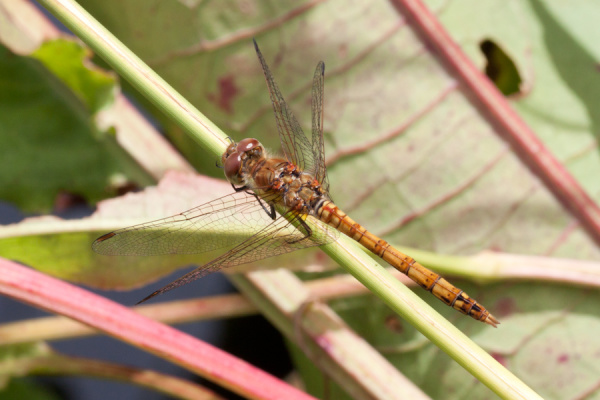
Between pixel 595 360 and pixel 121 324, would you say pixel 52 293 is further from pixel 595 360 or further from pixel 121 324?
pixel 595 360

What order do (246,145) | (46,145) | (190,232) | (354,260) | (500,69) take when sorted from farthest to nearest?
(46,145), (500,69), (246,145), (190,232), (354,260)

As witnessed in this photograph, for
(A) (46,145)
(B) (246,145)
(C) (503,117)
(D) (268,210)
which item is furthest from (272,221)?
(A) (46,145)

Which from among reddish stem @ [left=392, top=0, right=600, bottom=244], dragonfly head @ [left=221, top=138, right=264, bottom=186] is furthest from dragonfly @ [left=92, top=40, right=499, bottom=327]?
reddish stem @ [left=392, top=0, right=600, bottom=244]

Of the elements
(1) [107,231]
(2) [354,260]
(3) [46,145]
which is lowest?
(2) [354,260]

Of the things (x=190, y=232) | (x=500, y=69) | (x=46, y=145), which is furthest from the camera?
(x=46, y=145)

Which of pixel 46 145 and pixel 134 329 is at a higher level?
pixel 46 145

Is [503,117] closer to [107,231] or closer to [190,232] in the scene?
[190,232]

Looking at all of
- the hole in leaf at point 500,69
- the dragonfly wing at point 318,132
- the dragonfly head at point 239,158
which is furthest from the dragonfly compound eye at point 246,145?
the hole in leaf at point 500,69
